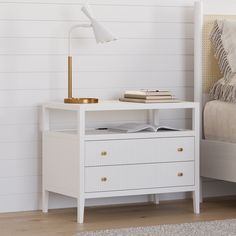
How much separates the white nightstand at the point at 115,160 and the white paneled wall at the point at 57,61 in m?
0.12

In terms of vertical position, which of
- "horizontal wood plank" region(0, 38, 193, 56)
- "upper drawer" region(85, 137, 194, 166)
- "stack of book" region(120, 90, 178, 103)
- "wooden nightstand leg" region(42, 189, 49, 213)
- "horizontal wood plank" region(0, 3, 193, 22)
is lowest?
"wooden nightstand leg" region(42, 189, 49, 213)

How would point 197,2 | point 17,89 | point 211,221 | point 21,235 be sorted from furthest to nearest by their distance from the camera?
point 197,2 < point 17,89 < point 211,221 < point 21,235

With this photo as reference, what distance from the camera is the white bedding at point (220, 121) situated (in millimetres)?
3920

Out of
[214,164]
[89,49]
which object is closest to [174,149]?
[214,164]

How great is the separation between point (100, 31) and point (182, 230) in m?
1.11

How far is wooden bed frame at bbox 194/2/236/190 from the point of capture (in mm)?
4027

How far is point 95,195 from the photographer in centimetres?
361

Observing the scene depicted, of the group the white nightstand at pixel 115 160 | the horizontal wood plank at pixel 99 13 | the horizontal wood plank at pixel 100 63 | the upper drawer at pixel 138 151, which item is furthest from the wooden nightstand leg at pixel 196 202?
the horizontal wood plank at pixel 99 13

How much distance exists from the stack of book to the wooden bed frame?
368 millimetres

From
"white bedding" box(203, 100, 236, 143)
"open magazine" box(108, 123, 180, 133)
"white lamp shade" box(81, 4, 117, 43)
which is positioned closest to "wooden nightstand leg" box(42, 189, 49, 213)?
"open magazine" box(108, 123, 180, 133)

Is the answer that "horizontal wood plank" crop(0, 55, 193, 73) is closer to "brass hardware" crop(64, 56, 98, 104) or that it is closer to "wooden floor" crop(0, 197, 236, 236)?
"brass hardware" crop(64, 56, 98, 104)

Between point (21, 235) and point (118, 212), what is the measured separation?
0.73m

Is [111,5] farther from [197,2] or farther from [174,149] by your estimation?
[174,149]

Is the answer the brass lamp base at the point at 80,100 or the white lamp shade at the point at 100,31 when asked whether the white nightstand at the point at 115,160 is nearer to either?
the brass lamp base at the point at 80,100
